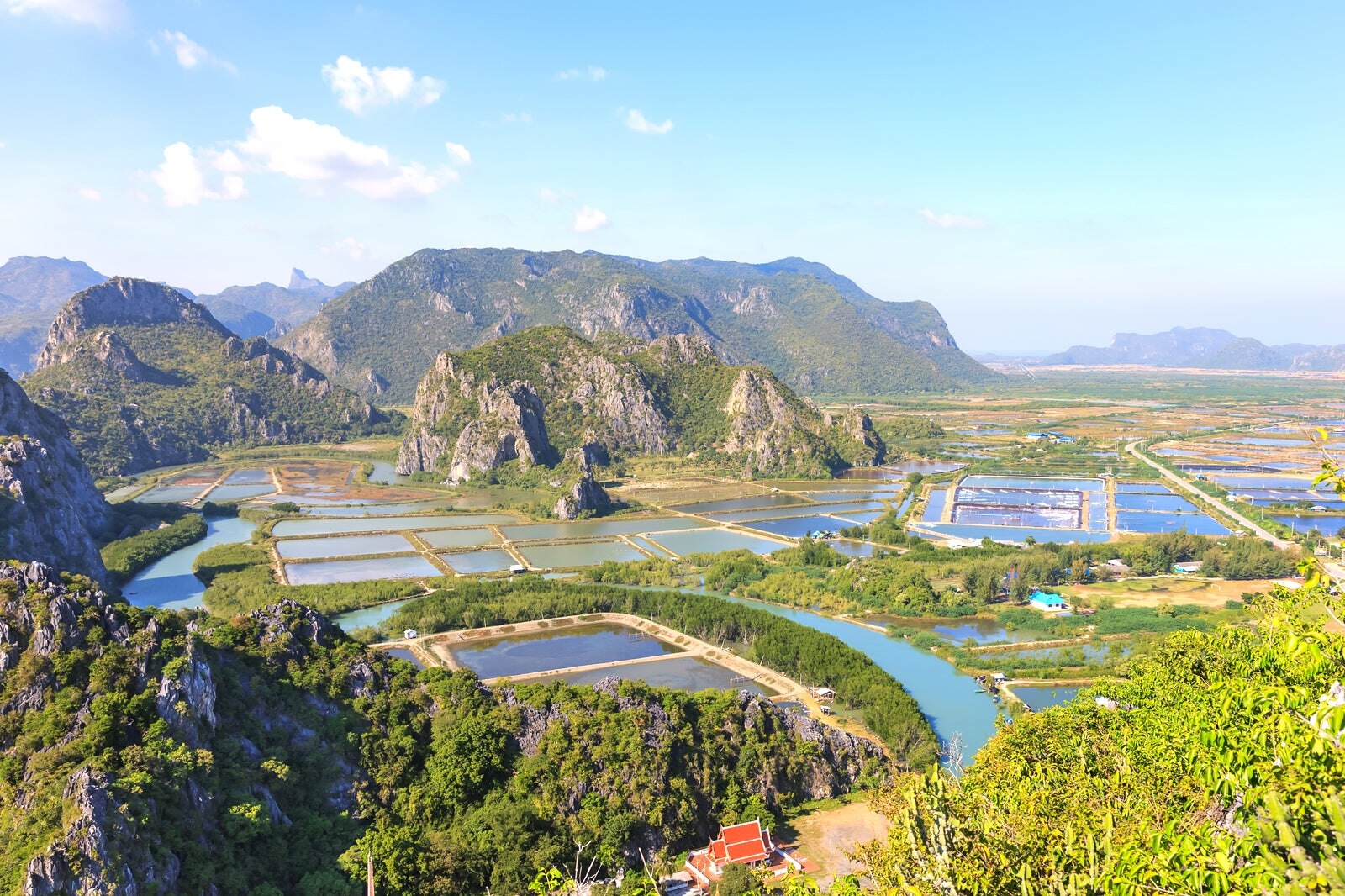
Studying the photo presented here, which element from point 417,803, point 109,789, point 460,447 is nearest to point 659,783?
point 417,803

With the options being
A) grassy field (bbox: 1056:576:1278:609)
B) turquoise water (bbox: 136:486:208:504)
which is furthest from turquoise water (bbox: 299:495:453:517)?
grassy field (bbox: 1056:576:1278:609)

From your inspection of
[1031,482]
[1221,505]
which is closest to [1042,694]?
[1221,505]

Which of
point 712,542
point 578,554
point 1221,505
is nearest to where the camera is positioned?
point 578,554

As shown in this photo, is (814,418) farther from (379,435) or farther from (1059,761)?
(1059,761)

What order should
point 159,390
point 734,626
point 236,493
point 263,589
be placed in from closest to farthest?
point 734,626 → point 263,589 → point 236,493 → point 159,390

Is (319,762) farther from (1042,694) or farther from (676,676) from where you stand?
(1042,694)

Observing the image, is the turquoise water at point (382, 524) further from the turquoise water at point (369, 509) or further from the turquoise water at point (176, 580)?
the turquoise water at point (176, 580)
